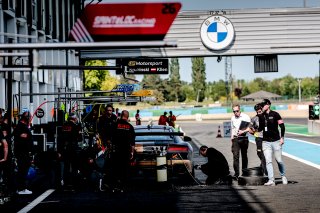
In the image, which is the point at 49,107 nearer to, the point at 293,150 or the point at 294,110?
the point at 293,150

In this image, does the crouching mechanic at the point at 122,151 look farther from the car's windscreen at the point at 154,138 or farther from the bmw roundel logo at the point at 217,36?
the bmw roundel logo at the point at 217,36

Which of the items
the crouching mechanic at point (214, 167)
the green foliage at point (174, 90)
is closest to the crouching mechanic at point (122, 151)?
the crouching mechanic at point (214, 167)

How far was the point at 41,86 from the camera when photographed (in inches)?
1190

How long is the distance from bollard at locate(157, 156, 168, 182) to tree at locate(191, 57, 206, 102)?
5945 inches

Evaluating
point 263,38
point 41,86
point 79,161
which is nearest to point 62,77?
point 41,86

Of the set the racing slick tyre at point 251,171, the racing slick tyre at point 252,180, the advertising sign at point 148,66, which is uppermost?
the advertising sign at point 148,66

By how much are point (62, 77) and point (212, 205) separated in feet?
85.4

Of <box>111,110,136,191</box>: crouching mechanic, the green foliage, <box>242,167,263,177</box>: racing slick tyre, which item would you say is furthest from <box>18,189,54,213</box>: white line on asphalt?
the green foliage

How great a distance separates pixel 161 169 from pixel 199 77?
152 meters

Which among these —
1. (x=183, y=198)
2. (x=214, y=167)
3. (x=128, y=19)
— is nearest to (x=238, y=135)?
(x=214, y=167)

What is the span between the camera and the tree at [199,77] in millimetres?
165000

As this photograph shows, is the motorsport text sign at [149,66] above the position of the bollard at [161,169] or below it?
above

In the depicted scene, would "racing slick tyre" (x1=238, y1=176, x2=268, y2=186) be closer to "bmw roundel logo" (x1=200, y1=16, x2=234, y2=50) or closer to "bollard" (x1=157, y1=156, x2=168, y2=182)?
"bollard" (x1=157, y1=156, x2=168, y2=182)

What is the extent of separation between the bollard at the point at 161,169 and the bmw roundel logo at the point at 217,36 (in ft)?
53.3
